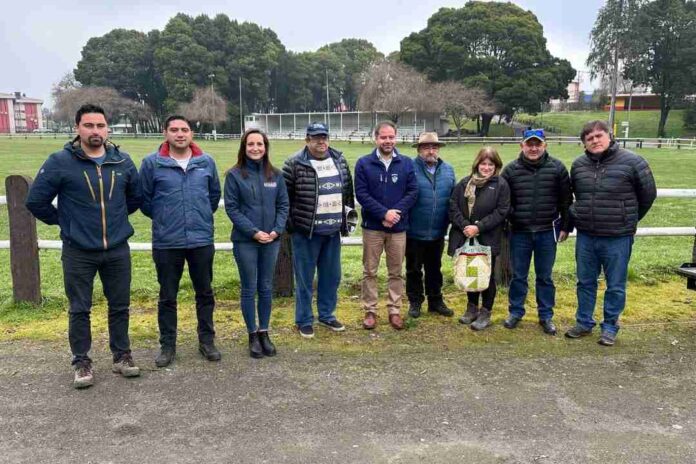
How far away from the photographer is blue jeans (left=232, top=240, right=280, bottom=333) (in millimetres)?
4426

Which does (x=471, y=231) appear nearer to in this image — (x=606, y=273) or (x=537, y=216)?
(x=537, y=216)

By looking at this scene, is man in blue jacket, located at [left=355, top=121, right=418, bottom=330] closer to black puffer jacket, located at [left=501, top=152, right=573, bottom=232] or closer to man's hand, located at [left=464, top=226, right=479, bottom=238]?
man's hand, located at [left=464, top=226, right=479, bottom=238]

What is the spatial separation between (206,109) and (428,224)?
65671mm

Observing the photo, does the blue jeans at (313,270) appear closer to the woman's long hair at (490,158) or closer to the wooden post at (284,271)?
the wooden post at (284,271)

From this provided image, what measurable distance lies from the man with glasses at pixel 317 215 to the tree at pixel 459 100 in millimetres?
48329

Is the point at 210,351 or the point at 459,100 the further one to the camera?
the point at 459,100

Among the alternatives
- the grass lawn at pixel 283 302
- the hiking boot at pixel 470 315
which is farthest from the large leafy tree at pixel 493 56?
the hiking boot at pixel 470 315

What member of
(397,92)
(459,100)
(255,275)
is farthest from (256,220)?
(459,100)

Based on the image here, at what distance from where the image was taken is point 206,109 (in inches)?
2640

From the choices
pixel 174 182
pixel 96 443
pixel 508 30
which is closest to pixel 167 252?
pixel 174 182

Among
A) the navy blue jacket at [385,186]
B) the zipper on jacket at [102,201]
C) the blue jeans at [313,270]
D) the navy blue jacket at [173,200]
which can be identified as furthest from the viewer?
the navy blue jacket at [385,186]

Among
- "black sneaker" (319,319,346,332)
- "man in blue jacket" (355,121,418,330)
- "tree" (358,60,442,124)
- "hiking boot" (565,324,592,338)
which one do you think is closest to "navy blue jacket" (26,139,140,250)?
"black sneaker" (319,319,346,332)

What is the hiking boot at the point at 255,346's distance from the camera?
4.28 m

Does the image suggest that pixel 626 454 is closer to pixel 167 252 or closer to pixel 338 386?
pixel 338 386
